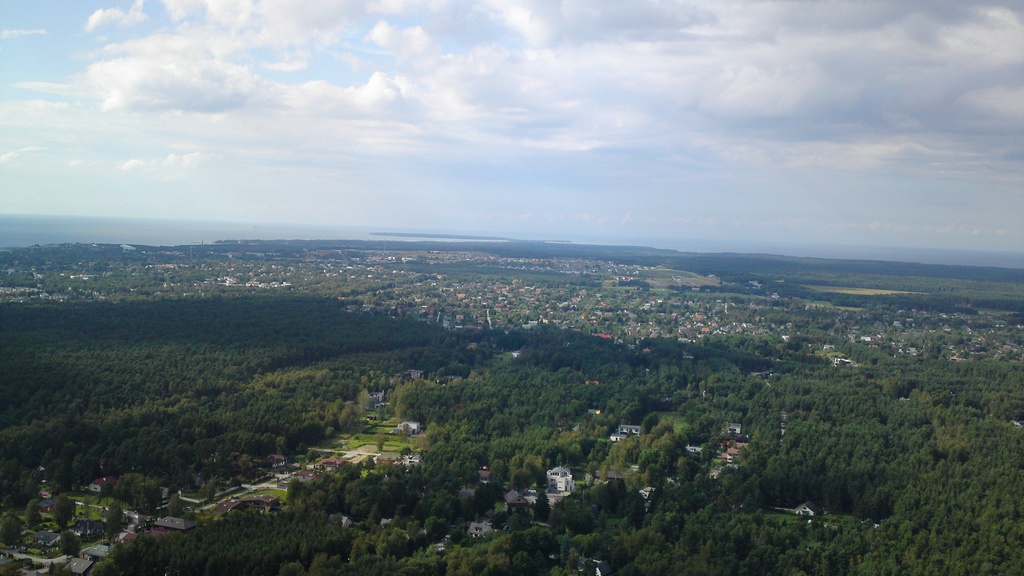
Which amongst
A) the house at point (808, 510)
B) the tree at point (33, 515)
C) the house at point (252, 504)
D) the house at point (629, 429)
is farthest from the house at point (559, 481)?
the tree at point (33, 515)

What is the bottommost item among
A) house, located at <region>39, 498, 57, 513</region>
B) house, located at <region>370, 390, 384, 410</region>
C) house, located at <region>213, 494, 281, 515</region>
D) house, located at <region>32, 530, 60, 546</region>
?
house, located at <region>32, 530, 60, 546</region>

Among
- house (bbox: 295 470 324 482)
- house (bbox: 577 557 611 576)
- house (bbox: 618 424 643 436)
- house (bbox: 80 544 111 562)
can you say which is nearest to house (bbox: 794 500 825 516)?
house (bbox: 577 557 611 576)

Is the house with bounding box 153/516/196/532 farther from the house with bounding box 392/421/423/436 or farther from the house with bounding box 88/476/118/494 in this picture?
the house with bounding box 392/421/423/436

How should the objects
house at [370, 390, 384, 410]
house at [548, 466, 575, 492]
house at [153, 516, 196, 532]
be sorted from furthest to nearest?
house at [370, 390, 384, 410] → house at [548, 466, 575, 492] → house at [153, 516, 196, 532]

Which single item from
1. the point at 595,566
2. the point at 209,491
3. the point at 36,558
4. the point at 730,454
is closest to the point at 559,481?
the point at 595,566

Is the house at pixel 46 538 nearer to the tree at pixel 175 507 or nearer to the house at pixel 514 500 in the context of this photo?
the tree at pixel 175 507

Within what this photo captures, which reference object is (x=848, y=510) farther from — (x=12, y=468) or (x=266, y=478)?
(x=12, y=468)
